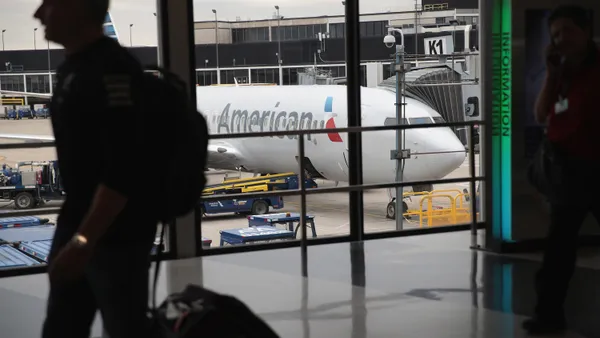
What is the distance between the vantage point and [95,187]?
1.47 m

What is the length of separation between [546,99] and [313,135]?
9.38 meters

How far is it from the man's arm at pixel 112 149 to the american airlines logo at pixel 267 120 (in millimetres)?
6416

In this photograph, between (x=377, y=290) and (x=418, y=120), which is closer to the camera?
(x=377, y=290)

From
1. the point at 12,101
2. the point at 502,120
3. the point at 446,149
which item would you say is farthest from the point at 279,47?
the point at 446,149

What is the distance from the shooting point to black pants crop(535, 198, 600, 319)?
289cm

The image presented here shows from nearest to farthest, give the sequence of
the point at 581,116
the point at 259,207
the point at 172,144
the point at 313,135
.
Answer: the point at 172,144 < the point at 581,116 < the point at 259,207 < the point at 313,135

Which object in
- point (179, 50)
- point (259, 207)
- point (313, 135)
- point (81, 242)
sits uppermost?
point (179, 50)

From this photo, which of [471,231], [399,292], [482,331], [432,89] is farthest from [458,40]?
[432,89]

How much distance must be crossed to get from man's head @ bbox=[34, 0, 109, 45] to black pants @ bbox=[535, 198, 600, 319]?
190 cm

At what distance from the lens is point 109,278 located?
147 cm

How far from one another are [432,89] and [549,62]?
38.3 feet

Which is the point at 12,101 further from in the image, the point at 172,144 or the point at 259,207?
the point at 172,144

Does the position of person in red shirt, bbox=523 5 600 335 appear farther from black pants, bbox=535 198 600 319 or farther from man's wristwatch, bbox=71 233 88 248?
man's wristwatch, bbox=71 233 88 248

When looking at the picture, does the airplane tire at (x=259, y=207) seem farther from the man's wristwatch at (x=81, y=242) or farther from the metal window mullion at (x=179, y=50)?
the man's wristwatch at (x=81, y=242)
